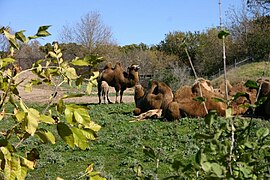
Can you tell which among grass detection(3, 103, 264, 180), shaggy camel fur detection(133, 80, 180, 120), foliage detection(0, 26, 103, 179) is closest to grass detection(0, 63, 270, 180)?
grass detection(3, 103, 264, 180)

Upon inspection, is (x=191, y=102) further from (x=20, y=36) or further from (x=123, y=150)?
(x=20, y=36)

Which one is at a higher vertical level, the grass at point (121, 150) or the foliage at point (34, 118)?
the foliage at point (34, 118)

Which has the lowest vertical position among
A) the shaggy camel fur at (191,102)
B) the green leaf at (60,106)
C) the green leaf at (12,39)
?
the shaggy camel fur at (191,102)

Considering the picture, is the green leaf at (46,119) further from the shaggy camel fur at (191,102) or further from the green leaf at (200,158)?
the shaggy camel fur at (191,102)

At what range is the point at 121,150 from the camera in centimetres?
933

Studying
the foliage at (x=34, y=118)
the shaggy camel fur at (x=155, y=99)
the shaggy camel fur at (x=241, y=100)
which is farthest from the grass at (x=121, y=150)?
the foliage at (x=34, y=118)

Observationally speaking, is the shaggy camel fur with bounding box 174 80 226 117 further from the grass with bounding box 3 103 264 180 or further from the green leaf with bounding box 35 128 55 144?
the green leaf with bounding box 35 128 55 144

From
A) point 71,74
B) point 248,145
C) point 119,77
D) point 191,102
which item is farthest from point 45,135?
point 119,77

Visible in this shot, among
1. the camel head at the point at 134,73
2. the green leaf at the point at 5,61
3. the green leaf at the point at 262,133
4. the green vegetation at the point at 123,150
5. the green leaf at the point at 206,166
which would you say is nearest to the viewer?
the green leaf at the point at 206,166

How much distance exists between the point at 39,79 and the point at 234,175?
0.85 meters

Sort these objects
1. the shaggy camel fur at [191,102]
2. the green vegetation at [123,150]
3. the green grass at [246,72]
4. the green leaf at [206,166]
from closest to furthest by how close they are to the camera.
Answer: the green leaf at [206,166] < the green vegetation at [123,150] < the shaggy camel fur at [191,102] < the green grass at [246,72]

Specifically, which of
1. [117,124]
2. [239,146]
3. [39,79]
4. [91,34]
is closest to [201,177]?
Result: [239,146]

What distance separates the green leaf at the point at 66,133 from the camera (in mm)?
1482

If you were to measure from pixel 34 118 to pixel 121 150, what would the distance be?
26.2ft
